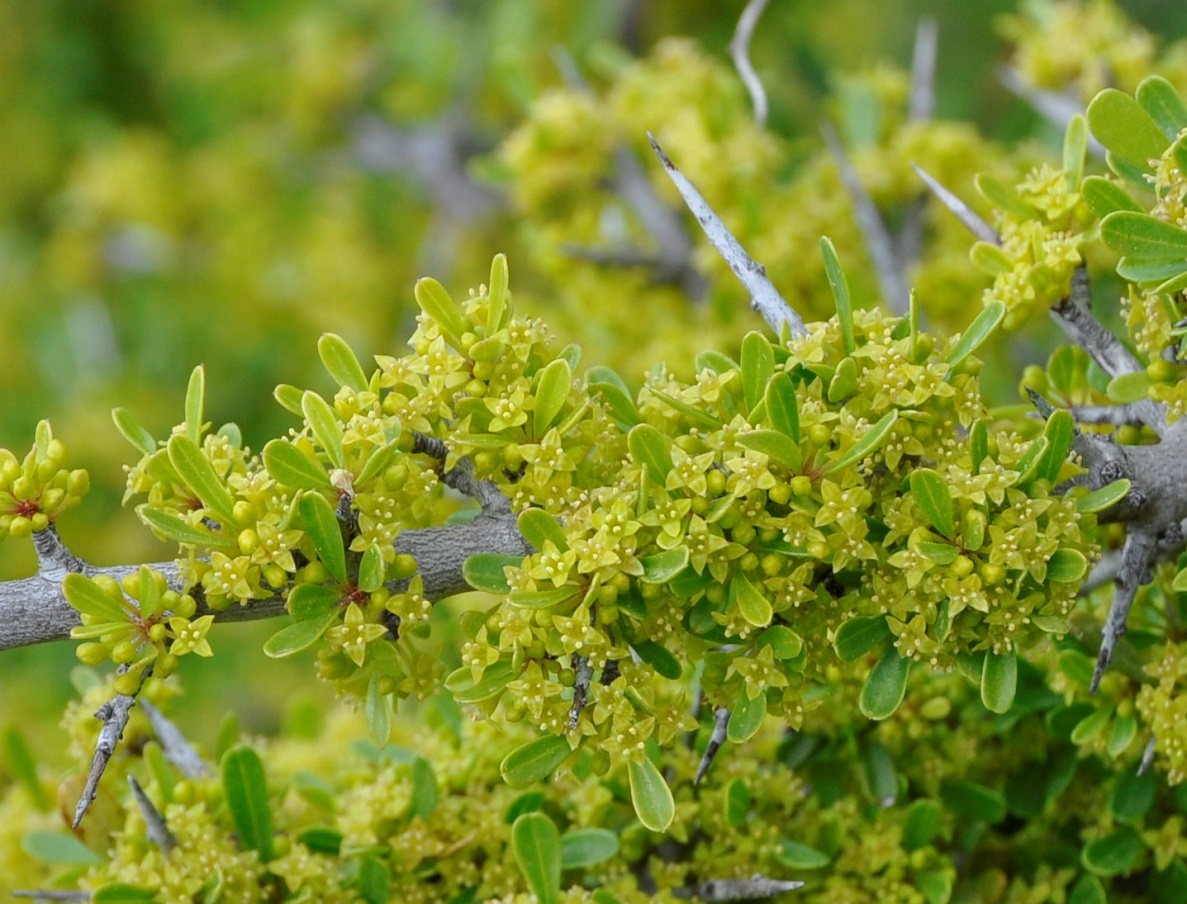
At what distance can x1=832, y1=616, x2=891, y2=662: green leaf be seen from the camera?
1158mm

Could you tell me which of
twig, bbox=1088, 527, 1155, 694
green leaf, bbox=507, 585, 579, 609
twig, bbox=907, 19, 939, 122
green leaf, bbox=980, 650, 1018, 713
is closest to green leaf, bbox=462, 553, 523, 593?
green leaf, bbox=507, 585, 579, 609

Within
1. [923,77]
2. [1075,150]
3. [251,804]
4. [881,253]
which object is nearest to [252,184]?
[923,77]

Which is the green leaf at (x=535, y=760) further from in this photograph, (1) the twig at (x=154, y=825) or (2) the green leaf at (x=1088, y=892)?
(2) the green leaf at (x=1088, y=892)

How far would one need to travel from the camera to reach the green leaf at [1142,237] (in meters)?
1.15

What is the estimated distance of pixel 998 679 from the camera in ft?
3.77

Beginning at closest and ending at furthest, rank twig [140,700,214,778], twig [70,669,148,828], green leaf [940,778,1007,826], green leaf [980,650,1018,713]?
twig [70,669,148,828]
green leaf [980,650,1018,713]
green leaf [940,778,1007,826]
twig [140,700,214,778]

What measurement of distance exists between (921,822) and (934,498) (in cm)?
54

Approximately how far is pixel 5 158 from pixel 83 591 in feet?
17.6

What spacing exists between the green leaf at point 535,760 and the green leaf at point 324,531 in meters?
0.24

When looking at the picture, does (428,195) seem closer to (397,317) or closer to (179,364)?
(397,317)

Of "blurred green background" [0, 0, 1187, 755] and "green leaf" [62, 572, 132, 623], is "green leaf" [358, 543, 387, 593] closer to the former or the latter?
"green leaf" [62, 572, 132, 623]

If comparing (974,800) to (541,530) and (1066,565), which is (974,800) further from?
(541,530)

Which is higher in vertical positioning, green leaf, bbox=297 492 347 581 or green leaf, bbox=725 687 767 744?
green leaf, bbox=297 492 347 581

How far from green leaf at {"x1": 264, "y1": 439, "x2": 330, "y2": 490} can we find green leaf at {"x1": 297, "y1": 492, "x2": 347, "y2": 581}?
0.04 metres
